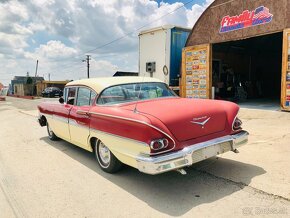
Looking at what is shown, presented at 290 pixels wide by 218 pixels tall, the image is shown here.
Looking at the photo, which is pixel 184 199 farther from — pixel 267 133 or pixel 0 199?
pixel 267 133

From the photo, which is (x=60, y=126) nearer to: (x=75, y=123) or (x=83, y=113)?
(x=75, y=123)

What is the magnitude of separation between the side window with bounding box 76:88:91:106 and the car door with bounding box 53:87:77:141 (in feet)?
0.93

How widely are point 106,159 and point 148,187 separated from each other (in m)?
1.04

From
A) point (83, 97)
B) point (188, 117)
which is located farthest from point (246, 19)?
point (188, 117)

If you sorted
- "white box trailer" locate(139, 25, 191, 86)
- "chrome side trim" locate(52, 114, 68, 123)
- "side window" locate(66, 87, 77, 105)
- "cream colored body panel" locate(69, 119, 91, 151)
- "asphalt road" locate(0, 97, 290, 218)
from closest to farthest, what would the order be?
"asphalt road" locate(0, 97, 290, 218)
"cream colored body panel" locate(69, 119, 91, 151)
"side window" locate(66, 87, 77, 105)
"chrome side trim" locate(52, 114, 68, 123)
"white box trailer" locate(139, 25, 191, 86)

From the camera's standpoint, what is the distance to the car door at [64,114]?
6090 millimetres

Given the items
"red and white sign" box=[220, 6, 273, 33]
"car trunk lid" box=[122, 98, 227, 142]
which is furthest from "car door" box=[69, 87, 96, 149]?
"red and white sign" box=[220, 6, 273, 33]

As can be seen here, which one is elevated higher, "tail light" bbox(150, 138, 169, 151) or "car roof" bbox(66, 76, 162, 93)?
"car roof" bbox(66, 76, 162, 93)

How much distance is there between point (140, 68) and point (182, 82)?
3.14 metres

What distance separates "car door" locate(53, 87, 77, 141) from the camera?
6.09 metres

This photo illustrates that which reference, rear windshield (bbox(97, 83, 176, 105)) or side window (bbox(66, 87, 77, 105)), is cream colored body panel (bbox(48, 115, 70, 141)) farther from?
rear windshield (bbox(97, 83, 176, 105))

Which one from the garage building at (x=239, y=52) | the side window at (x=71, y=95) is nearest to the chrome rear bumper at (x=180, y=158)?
the side window at (x=71, y=95)

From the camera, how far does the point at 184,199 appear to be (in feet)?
12.4

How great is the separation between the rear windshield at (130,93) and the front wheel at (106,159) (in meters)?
0.78
